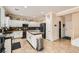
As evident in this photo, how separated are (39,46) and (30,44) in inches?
25.2

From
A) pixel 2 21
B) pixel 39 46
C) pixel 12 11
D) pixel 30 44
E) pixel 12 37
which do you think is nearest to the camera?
pixel 2 21

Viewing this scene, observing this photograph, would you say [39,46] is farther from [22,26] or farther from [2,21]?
[2,21]

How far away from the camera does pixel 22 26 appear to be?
7.64 feet

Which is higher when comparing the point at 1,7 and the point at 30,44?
the point at 1,7

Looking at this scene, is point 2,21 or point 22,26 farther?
point 22,26

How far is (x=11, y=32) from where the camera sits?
219 centimetres

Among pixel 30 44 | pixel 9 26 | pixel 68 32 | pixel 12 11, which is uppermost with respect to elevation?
pixel 12 11

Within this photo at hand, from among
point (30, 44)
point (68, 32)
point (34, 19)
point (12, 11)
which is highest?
point (12, 11)

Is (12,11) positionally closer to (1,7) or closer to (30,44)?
(1,7)
